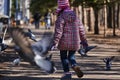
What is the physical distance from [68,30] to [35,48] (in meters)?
0.91

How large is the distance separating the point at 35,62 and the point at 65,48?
0.91m

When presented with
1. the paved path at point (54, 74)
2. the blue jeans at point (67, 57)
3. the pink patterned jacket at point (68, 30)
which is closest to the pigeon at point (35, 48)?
the pink patterned jacket at point (68, 30)

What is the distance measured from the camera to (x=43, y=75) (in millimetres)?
13117

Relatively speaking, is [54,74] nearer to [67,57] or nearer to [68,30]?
[67,57]

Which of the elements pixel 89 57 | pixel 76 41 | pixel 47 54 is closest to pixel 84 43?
pixel 76 41

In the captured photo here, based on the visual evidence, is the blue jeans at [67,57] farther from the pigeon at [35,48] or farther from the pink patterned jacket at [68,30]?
the pigeon at [35,48]

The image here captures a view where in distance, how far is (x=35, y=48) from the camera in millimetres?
10906

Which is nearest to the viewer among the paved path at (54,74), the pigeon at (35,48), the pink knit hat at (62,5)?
the pigeon at (35,48)

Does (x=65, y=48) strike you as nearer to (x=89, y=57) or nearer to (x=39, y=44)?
(x=39, y=44)

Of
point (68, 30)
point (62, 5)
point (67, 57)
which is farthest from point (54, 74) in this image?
point (62, 5)

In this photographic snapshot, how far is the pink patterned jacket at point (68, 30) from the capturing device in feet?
36.1

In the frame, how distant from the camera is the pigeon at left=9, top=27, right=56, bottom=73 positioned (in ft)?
33.9

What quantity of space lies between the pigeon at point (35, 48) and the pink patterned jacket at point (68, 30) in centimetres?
31

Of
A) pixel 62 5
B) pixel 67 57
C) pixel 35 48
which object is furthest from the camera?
pixel 67 57
